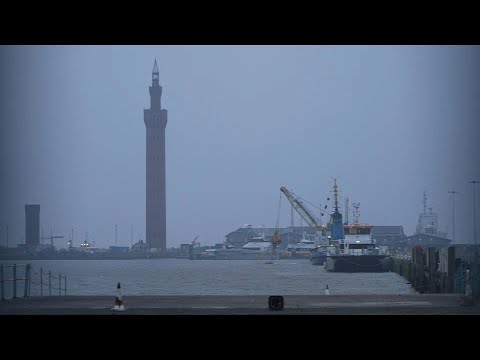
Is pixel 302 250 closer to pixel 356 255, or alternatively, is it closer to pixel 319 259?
pixel 319 259

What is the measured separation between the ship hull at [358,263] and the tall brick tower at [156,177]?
3665 inches

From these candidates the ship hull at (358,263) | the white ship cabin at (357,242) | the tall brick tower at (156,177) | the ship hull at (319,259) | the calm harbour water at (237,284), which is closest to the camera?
the calm harbour water at (237,284)

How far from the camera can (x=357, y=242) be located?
301 ft

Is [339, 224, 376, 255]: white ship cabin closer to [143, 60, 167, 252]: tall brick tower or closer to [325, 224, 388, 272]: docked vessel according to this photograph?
[325, 224, 388, 272]: docked vessel

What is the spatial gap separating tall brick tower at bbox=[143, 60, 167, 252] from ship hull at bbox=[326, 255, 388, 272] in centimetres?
9310

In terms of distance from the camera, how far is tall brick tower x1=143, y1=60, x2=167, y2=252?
178500mm

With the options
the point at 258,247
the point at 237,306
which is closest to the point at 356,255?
the point at 237,306

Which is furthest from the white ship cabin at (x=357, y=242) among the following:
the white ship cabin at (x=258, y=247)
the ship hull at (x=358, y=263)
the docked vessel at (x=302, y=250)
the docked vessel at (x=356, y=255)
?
the white ship cabin at (x=258, y=247)

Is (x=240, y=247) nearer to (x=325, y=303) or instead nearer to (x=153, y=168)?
(x=153, y=168)

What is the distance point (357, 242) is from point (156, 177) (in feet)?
311

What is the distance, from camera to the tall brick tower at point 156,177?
178 m

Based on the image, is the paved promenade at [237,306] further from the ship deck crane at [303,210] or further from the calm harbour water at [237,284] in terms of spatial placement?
the ship deck crane at [303,210]
